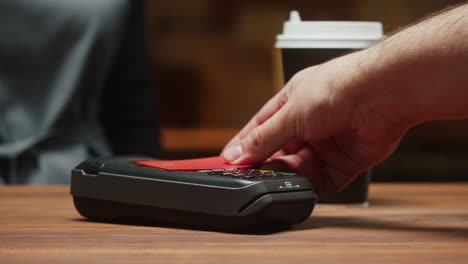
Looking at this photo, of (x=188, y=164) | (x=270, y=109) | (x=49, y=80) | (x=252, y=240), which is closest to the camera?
(x=252, y=240)

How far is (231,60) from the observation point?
2.67 metres

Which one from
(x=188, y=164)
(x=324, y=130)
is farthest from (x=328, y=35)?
(x=188, y=164)

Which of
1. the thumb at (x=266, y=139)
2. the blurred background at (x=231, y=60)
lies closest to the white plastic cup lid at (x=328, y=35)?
the thumb at (x=266, y=139)

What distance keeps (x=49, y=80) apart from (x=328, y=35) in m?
0.65

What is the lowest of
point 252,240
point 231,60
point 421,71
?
point 231,60

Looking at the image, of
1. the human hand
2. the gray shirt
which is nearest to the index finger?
the human hand

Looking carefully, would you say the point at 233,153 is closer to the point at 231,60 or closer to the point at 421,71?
the point at 421,71

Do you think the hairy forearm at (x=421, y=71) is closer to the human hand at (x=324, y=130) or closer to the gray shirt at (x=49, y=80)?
the human hand at (x=324, y=130)

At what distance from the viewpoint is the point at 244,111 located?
8.84 feet

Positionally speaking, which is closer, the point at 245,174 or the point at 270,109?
the point at 245,174

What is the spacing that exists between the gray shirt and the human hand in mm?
→ 553

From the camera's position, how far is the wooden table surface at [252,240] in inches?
23.3

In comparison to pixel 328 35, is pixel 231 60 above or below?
below

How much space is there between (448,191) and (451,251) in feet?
1.59
